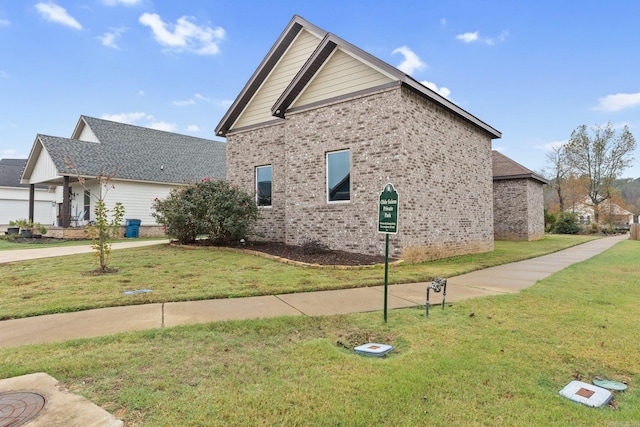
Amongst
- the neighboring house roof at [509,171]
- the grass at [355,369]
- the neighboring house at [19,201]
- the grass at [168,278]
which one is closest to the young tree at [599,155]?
the neighboring house roof at [509,171]

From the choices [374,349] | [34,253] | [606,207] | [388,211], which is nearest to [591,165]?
[606,207]

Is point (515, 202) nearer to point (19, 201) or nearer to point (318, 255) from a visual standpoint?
point (318, 255)

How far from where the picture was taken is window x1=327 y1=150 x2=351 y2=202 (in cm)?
1134

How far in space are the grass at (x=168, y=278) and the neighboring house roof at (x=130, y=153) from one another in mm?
11532

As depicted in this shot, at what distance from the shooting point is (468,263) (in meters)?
10.7

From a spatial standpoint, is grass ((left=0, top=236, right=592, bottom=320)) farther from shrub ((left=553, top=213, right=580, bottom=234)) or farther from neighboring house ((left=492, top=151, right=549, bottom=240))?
shrub ((left=553, top=213, right=580, bottom=234))

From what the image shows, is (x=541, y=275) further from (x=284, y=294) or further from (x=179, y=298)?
(x=179, y=298)

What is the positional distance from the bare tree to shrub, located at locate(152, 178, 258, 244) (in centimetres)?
4103

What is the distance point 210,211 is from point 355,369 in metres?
9.92

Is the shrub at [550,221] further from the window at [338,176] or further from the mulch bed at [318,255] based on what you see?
the mulch bed at [318,255]

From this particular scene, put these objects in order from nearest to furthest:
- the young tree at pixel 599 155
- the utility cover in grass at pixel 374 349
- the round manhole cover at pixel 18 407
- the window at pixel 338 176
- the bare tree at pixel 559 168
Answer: the round manhole cover at pixel 18 407 < the utility cover in grass at pixel 374 349 < the window at pixel 338 176 < the young tree at pixel 599 155 < the bare tree at pixel 559 168

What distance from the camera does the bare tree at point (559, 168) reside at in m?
40.6

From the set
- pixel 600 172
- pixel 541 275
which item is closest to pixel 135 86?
pixel 541 275

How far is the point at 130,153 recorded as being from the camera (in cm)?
2367
